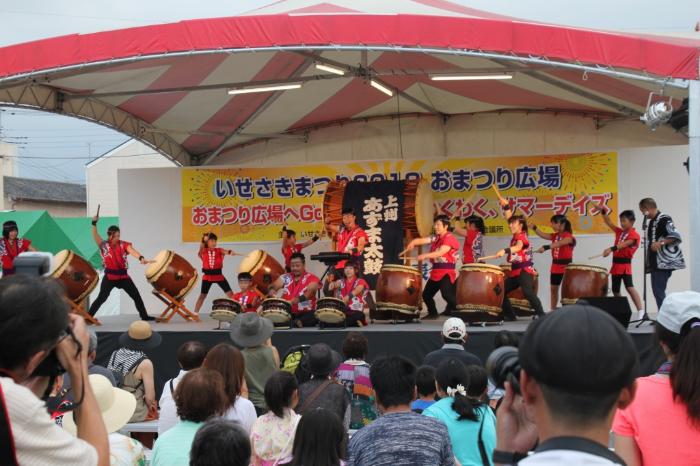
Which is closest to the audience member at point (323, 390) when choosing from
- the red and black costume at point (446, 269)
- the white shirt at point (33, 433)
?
the white shirt at point (33, 433)

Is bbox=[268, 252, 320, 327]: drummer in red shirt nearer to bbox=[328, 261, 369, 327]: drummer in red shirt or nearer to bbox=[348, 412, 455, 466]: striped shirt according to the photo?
bbox=[328, 261, 369, 327]: drummer in red shirt

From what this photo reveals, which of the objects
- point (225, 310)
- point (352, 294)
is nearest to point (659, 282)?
point (352, 294)

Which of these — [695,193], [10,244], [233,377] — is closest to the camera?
[233,377]

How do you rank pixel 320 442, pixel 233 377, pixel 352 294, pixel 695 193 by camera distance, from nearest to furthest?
1. pixel 320 442
2. pixel 233 377
3. pixel 695 193
4. pixel 352 294

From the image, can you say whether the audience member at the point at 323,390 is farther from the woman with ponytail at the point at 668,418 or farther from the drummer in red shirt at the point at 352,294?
the drummer in red shirt at the point at 352,294

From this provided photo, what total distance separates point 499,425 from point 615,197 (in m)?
9.42

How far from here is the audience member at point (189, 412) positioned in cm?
A: 300

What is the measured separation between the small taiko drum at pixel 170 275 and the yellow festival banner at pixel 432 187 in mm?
1462

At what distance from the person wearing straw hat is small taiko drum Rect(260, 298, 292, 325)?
6.23 m

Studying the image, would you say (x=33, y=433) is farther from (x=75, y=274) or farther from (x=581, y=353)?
(x=75, y=274)

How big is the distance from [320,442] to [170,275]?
25.8ft

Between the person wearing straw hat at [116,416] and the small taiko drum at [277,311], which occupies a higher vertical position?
the person wearing straw hat at [116,416]

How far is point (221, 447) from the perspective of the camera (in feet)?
7.61

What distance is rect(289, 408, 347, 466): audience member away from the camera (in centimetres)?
298
